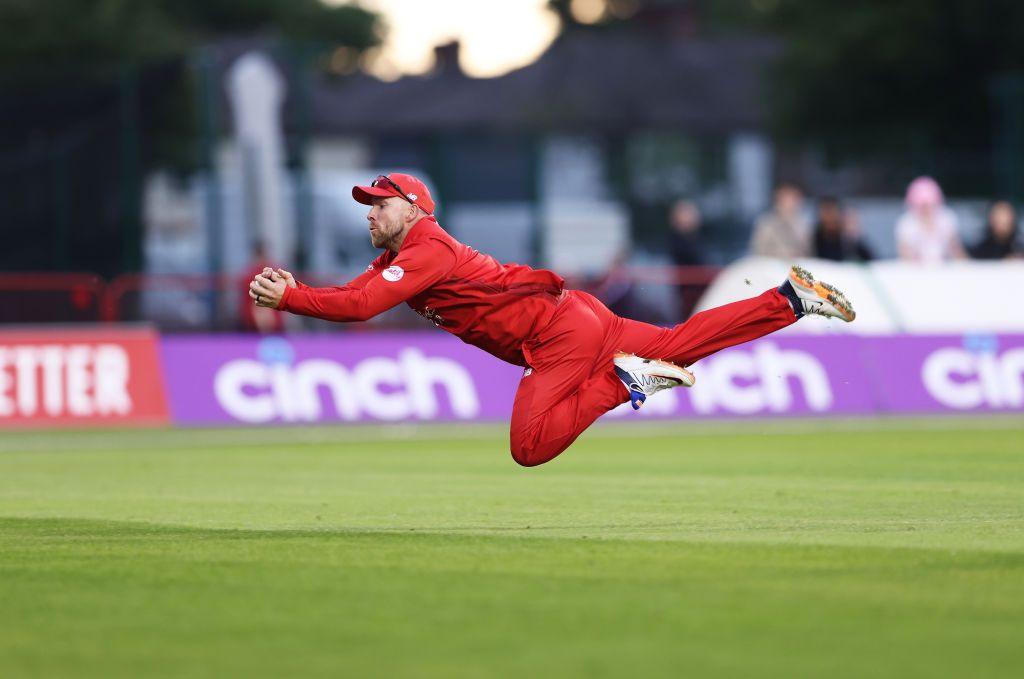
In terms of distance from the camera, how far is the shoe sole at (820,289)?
12367 mm

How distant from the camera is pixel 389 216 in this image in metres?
11.7

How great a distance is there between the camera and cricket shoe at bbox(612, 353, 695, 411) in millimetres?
11859

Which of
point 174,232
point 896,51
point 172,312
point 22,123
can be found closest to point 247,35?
point 896,51

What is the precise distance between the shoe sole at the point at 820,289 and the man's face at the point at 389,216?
2540mm

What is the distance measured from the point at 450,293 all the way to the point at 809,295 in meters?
2.31

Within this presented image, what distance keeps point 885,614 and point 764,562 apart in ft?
5.13

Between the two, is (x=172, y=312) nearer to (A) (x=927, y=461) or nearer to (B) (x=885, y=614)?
(A) (x=927, y=461)

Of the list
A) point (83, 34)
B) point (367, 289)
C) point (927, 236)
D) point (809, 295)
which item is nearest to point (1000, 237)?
point (927, 236)

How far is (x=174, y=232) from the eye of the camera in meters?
37.2

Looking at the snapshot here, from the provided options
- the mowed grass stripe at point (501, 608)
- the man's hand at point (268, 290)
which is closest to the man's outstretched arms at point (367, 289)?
the man's hand at point (268, 290)

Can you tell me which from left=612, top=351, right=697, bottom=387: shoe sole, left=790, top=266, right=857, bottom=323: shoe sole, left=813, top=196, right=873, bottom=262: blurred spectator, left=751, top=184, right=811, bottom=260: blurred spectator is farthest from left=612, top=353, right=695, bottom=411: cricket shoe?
left=813, top=196, right=873, bottom=262: blurred spectator

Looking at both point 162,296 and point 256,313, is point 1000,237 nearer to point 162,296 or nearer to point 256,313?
point 256,313

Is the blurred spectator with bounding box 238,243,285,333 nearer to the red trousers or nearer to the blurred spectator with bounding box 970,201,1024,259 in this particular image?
the blurred spectator with bounding box 970,201,1024,259

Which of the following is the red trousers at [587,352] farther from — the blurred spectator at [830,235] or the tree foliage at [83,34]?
the tree foliage at [83,34]
